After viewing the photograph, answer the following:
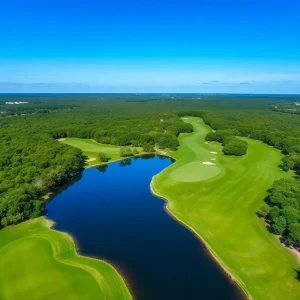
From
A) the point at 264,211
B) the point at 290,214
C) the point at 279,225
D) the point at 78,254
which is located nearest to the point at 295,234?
the point at 279,225

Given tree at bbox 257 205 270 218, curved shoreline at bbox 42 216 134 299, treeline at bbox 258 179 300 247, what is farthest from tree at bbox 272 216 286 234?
curved shoreline at bbox 42 216 134 299

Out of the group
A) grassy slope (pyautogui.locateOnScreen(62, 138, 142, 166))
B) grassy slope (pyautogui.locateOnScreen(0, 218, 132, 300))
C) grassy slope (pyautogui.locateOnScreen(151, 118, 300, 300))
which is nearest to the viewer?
grassy slope (pyautogui.locateOnScreen(0, 218, 132, 300))

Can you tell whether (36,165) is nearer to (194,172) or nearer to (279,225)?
(194,172)

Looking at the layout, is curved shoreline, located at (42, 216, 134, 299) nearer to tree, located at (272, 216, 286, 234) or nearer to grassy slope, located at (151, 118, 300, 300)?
grassy slope, located at (151, 118, 300, 300)

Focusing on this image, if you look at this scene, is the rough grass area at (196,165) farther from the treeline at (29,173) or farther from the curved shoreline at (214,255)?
the treeline at (29,173)

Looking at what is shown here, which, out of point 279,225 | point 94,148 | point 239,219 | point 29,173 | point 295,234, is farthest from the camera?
point 94,148

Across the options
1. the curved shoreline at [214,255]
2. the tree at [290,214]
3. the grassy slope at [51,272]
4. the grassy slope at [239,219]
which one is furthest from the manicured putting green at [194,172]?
the grassy slope at [51,272]
